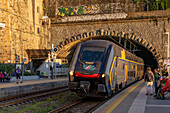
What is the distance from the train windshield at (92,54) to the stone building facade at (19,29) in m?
20.7

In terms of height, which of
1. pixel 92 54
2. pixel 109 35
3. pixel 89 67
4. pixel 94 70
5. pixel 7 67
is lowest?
pixel 7 67

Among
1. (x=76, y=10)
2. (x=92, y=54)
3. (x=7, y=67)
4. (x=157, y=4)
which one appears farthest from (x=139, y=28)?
(x=92, y=54)

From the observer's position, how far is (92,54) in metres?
13.6

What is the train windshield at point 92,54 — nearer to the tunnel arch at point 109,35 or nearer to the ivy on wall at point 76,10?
the tunnel arch at point 109,35

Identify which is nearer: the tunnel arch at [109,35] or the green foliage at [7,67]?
the green foliage at [7,67]

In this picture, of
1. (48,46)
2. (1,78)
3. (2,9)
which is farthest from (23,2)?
(1,78)

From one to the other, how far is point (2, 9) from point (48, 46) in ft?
52.4

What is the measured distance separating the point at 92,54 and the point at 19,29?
82.7ft

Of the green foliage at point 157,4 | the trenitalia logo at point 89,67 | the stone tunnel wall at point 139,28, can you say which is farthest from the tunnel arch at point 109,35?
the trenitalia logo at point 89,67

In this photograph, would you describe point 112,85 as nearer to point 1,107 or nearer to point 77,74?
point 77,74

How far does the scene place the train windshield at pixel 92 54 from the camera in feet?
44.1

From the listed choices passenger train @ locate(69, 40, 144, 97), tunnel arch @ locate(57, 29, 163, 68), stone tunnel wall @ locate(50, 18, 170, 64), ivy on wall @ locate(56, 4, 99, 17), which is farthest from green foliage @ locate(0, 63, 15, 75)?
ivy on wall @ locate(56, 4, 99, 17)

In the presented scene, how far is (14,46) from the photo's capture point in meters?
35.0

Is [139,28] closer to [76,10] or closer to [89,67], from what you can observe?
[76,10]
